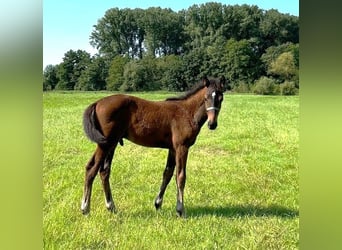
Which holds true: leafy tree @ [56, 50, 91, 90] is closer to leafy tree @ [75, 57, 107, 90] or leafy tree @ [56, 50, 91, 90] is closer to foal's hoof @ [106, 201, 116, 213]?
leafy tree @ [75, 57, 107, 90]

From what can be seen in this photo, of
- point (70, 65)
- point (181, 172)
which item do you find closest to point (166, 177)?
point (181, 172)

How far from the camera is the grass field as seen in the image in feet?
5.93

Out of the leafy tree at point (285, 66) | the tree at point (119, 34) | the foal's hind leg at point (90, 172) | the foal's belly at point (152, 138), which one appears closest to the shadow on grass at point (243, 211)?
the foal's belly at point (152, 138)

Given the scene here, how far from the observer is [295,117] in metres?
1.84

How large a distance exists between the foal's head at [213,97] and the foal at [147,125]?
0.5 inches

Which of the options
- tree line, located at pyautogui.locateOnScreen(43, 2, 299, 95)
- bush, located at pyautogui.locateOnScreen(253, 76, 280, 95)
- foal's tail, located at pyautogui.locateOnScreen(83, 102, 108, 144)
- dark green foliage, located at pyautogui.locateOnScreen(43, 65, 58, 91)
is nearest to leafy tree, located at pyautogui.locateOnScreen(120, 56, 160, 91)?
tree line, located at pyautogui.locateOnScreen(43, 2, 299, 95)

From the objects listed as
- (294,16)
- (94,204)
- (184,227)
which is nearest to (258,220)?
(184,227)

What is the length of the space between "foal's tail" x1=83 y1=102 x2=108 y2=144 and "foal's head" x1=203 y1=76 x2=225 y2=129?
379 millimetres

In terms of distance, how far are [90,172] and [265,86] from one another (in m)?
0.72

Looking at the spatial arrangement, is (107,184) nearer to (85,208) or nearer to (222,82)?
(85,208)
